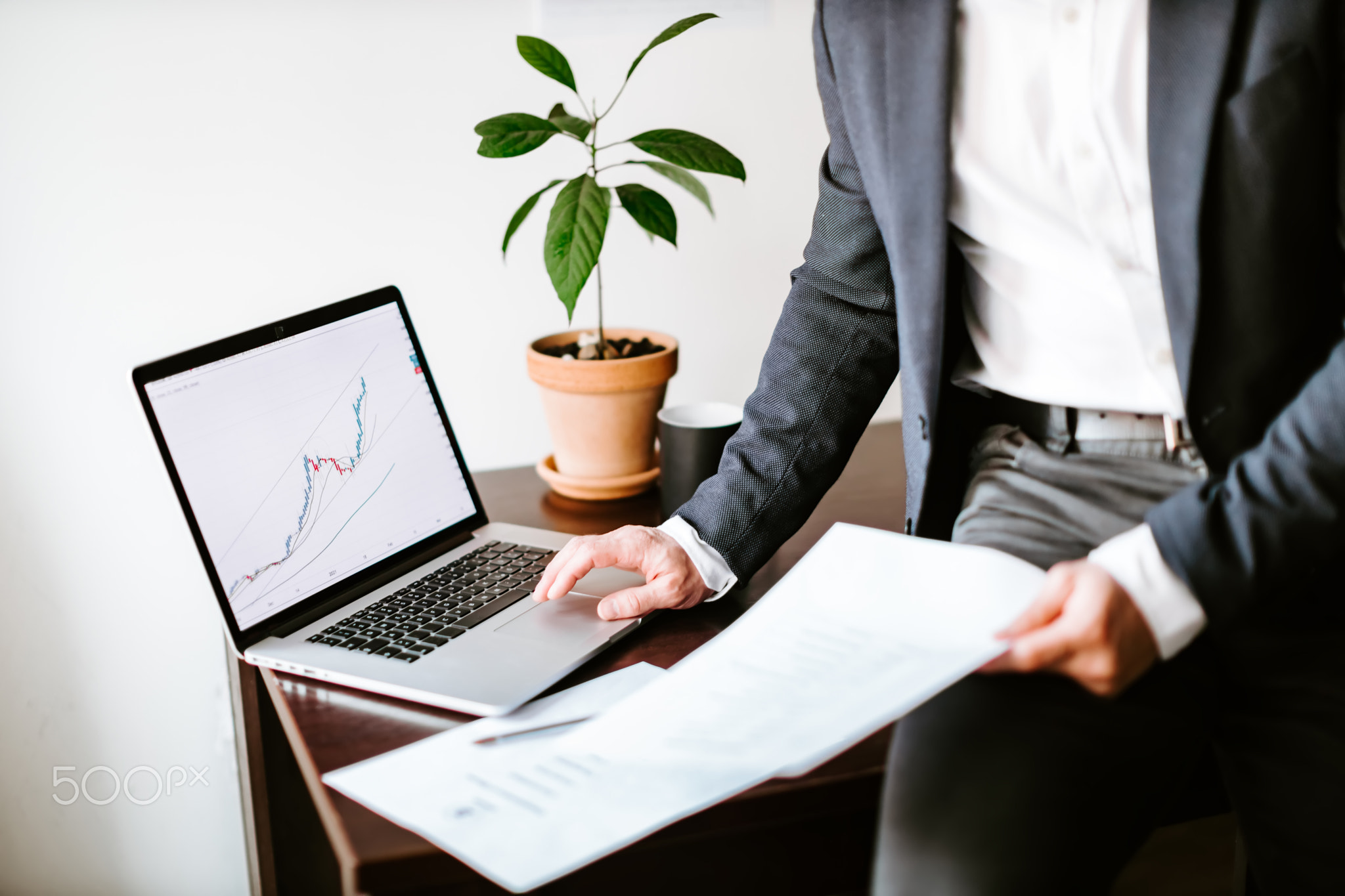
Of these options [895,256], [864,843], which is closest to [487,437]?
[895,256]

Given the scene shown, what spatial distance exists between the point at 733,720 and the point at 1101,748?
9.3 inches

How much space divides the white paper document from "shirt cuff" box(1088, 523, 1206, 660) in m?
0.06

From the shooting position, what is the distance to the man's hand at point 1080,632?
61cm

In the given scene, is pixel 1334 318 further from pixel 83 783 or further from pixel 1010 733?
pixel 83 783

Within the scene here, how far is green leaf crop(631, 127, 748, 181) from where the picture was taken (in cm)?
115

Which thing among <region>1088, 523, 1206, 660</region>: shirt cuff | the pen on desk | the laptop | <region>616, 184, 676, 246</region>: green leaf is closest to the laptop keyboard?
the laptop

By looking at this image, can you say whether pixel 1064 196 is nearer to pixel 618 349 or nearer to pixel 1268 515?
pixel 1268 515

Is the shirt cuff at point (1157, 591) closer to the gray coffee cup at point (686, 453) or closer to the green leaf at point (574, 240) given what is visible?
the gray coffee cup at point (686, 453)

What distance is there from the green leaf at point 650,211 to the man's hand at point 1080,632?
662mm

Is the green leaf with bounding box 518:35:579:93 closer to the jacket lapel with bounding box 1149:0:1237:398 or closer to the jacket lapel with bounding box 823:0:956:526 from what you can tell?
the jacket lapel with bounding box 823:0:956:526

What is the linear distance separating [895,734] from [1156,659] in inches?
7.5

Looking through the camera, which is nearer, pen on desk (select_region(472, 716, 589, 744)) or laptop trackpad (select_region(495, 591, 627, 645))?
pen on desk (select_region(472, 716, 589, 744))

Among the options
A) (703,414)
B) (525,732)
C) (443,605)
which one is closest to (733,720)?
(525,732)

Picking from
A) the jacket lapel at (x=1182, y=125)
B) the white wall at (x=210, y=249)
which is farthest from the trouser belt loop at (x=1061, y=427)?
the white wall at (x=210, y=249)
